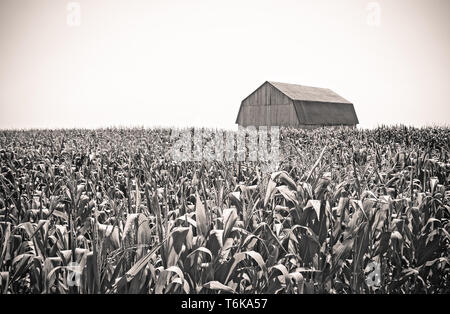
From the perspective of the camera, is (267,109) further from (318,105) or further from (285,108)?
(318,105)

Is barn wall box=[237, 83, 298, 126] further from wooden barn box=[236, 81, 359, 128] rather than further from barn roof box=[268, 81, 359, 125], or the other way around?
barn roof box=[268, 81, 359, 125]

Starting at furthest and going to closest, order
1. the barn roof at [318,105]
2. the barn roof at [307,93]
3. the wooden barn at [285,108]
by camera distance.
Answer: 1. the barn roof at [307,93]
2. the barn roof at [318,105]
3. the wooden barn at [285,108]

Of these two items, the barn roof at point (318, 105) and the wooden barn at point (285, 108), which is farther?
the barn roof at point (318, 105)

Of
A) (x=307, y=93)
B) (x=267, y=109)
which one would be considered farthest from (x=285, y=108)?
(x=307, y=93)

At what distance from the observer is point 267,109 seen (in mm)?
40656

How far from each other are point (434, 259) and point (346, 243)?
39.0 inches

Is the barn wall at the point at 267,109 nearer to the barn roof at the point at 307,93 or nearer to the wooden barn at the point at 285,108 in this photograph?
the wooden barn at the point at 285,108

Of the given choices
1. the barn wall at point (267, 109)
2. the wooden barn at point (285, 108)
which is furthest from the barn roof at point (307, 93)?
the barn wall at point (267, 109)

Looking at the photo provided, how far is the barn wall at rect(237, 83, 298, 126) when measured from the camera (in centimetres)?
3944

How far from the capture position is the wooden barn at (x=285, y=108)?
39.3 metres

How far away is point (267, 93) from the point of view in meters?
40.7

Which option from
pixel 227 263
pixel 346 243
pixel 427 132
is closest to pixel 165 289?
pixel 227 263

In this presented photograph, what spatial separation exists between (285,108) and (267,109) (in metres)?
2.35
